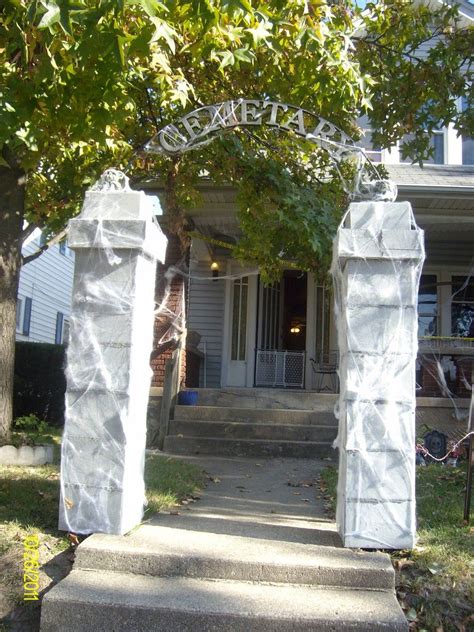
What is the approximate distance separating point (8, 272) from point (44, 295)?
13.1 metres

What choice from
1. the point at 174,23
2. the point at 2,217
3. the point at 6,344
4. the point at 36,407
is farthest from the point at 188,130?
the point at 36,407

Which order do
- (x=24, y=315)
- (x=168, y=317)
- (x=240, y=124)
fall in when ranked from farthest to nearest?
(x=24, y=315) → (x=168, y=317) → (x=240, y=124)

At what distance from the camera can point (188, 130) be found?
18.5ft

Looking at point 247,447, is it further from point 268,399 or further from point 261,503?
point 261,503

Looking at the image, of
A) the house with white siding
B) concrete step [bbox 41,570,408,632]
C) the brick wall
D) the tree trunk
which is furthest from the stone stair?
the house with white siding

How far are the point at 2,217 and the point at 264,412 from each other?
4.60 meters

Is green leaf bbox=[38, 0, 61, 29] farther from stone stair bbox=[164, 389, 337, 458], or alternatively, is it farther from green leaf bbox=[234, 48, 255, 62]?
stone stair bbox=[164, 389, 337, 458]

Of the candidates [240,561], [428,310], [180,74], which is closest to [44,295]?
[428,310]

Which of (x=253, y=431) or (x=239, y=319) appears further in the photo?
(x=239, y=319)

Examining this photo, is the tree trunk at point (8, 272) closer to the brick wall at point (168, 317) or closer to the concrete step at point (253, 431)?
the concrete step at point (253, 431)

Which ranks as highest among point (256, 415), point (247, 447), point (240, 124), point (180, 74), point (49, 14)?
point (180, 74)

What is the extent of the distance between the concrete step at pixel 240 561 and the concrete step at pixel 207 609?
105 millimetres

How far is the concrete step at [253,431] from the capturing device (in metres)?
8.84

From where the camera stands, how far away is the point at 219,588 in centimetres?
365
